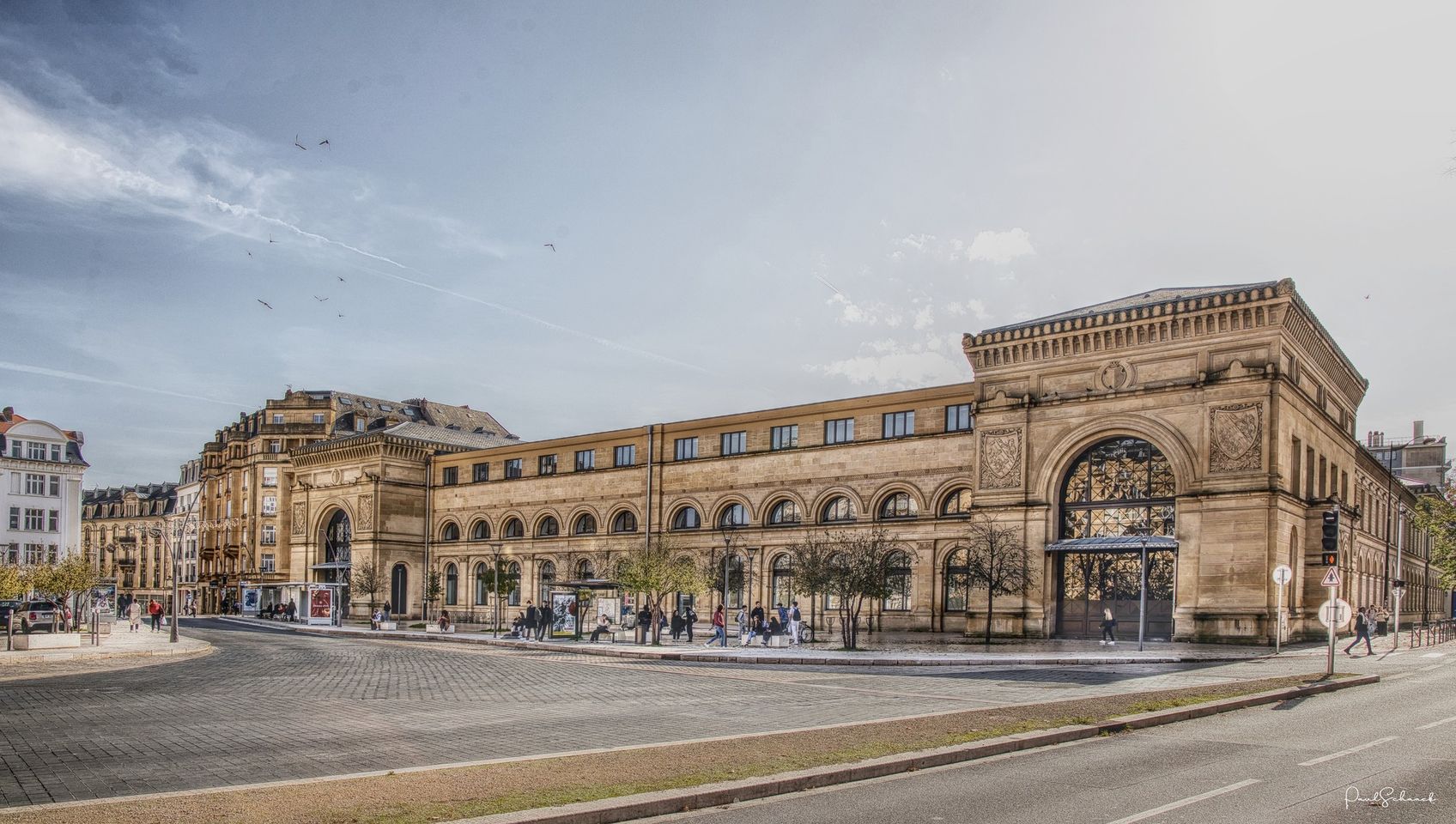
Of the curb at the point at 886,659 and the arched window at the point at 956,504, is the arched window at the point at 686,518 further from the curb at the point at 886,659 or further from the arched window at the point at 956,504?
the curb at the point at 886,659

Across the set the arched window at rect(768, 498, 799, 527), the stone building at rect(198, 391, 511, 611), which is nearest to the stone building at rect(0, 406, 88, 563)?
the stone building at rect(198, 391, 511, 611)

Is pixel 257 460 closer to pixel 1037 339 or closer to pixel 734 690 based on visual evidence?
pixel 1037 339

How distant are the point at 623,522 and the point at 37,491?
49.9 meters

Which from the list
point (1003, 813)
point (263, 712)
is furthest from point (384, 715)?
point (1003, 813)

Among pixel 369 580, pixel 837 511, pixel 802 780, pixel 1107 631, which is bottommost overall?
pixel 369 580

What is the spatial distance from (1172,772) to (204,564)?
10551 centimetres

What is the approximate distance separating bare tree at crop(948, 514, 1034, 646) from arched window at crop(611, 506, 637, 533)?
24166mm

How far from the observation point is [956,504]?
49938mm

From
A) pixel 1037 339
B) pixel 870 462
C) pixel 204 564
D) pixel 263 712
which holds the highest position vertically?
pixel 1037 339

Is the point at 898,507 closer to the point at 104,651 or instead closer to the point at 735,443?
the point at 735,443

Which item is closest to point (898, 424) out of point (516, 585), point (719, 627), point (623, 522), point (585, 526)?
point (719, 627)

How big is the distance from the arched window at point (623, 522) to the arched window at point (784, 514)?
9.84 meters

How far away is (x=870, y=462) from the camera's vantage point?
174ft

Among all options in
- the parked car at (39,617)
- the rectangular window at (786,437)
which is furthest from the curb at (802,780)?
the parked car at (39,617)
